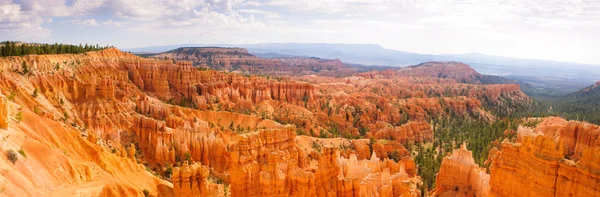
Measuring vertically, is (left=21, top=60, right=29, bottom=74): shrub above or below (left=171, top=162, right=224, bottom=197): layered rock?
above

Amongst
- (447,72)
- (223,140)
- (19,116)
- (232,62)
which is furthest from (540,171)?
(447,72)

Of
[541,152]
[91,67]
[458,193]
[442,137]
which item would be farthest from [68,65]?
[442,137]

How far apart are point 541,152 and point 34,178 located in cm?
2259

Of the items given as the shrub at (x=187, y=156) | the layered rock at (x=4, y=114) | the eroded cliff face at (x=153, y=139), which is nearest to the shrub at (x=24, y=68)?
the eroded cliff face at (x=153, y=139)

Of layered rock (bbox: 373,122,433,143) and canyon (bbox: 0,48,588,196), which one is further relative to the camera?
layered rock (bbox: 373,122,433,143)

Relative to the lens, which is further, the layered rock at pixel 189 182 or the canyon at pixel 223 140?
the layered rock at pixel 189 182

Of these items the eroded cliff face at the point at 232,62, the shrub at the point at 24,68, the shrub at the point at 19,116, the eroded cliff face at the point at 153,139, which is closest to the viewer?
the eroded cliff face at the point at 153,139

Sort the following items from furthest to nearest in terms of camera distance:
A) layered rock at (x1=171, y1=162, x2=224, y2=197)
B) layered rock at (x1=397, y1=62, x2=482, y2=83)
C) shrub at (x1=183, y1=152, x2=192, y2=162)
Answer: layered rock at (x1=397, y1=62, x2=482, y2=83), shrub at (x1=183, y1=152, x2=192, y2=162), layered rock at (x1=171, y1=162, x2=224, y2=197)

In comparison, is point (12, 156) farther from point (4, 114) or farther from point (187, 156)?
point (187, 156)

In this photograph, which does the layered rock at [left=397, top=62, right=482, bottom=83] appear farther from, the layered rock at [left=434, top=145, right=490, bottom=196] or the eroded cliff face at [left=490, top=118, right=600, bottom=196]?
the eroded cliff face at [left=490, top=118, right=600, bottom=196]

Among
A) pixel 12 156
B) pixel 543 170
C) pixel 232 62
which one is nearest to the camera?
A: pixel 12 156

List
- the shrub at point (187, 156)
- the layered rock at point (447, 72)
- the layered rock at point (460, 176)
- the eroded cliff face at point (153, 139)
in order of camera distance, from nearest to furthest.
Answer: the eroded cliff face at point (153, 139)
the layered rock at point (460, 176)
the shrub at point (187, 156)
the layered rock at point (447, 72)

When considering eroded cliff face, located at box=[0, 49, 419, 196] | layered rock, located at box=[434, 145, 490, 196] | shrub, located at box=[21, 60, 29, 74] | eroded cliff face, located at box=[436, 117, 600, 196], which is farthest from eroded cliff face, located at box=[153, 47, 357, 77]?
eroded cliff face, located at box=[436, 117, 600, 196]

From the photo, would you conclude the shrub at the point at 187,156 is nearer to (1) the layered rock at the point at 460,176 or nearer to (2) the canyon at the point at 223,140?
(2) the canyon at the point at 223,140
